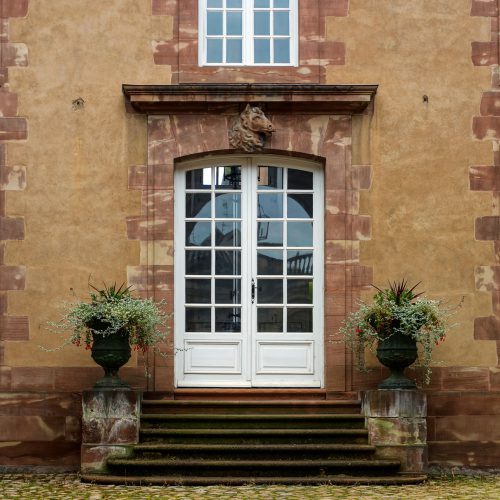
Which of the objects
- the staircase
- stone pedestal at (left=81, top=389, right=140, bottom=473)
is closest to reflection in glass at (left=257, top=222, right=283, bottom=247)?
the staircase

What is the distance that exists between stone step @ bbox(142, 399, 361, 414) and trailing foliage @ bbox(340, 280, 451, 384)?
17.6 inches

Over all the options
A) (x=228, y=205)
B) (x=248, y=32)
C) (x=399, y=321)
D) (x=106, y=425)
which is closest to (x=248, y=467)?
(x=106, y=425)

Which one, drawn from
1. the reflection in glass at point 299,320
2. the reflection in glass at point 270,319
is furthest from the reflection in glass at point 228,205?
the reflection in glass at point 299,320

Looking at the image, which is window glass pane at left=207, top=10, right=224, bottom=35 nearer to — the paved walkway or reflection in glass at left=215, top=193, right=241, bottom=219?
reflection in glass at left=215, top=193, right=241, bottom=219

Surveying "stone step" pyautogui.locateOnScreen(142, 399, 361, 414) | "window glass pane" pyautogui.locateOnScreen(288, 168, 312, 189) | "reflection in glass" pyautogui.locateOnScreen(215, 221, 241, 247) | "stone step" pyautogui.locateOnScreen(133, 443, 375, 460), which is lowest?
"stone step" pyautogui.locateOnScreen(133, 443, 375, 460)

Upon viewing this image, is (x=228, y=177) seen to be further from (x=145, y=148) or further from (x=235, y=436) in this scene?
(x=235, y=436)

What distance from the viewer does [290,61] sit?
417 inches

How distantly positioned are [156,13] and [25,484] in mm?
4506

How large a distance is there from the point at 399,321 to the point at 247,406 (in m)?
1.62

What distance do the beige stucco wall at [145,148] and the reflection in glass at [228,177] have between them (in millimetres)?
765

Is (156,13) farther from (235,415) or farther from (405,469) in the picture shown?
(405,469)

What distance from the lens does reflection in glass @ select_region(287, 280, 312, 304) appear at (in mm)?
10539

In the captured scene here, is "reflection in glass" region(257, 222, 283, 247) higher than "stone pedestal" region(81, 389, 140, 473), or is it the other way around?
"reflection in glass" region(257, 222, 283, 247)

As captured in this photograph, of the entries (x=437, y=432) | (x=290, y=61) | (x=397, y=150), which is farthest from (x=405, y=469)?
(x=290, y=61)
